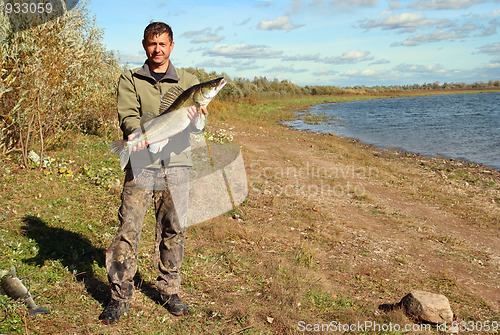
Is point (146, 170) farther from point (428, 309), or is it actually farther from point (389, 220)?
point (389, 220)

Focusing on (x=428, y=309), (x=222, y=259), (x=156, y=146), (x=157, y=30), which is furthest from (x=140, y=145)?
(x=428, y=309)

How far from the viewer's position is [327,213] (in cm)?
894

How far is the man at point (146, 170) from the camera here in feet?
12.3

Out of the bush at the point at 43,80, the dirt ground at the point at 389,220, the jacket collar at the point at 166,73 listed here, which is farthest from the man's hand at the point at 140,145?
the bush at the point at 43,80

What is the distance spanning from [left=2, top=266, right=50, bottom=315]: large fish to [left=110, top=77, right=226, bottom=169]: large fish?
171 cm

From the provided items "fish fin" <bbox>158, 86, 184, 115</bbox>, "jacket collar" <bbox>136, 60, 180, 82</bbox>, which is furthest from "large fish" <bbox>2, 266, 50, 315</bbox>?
"jacket collar" <bbox>136, 60, 180, 82</bbox>

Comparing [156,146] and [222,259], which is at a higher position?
[156,146]

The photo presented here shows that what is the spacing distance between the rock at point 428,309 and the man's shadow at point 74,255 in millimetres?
3218

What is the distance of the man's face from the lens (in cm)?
371

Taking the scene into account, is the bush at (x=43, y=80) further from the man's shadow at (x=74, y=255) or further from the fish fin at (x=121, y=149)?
the fish fin at (x=121, y=149)

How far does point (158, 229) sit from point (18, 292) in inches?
58.9

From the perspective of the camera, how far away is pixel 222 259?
19.6ft

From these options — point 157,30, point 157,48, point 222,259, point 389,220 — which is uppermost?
point 157,30

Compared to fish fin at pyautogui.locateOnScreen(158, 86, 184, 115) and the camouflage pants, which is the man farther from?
fish fin at pyautogui.locateOnScreen(158, 86, 184, 115)
